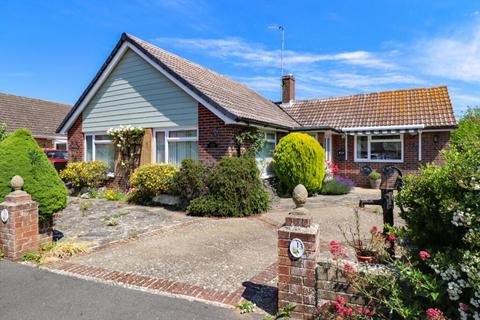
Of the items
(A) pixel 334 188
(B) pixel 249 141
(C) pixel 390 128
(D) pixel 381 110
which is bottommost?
(A) pixel 334 188

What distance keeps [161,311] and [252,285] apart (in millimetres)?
1283

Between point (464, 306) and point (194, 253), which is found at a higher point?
point (464, 306)

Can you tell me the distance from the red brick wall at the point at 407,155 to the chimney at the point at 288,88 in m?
5.07

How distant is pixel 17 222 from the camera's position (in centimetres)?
553

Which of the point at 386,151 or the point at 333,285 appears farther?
→ the point at 386,151

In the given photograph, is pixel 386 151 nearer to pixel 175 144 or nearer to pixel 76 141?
pixel 175 144

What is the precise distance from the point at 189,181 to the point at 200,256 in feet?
14.2

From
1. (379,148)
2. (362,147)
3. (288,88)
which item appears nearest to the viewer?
(379,148)

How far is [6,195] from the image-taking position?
18.9 ft

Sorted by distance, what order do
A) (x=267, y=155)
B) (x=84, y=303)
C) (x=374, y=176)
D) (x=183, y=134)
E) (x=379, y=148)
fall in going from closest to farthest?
(x=84, y=303) → (x=183, y=134) → (x=267, y=155) → (x=374, y=176) → (x=379, y=148)

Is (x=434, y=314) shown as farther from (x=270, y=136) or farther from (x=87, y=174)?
(x=87, y=174)

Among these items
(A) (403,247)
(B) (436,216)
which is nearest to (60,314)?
(A) (403,247)

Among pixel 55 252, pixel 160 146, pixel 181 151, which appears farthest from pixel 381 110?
pixel 55 252

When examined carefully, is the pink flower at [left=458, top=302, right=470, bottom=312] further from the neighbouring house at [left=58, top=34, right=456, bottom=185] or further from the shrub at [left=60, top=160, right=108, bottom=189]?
the shrub at [left=60, top=160, right=108, bottom=189]
